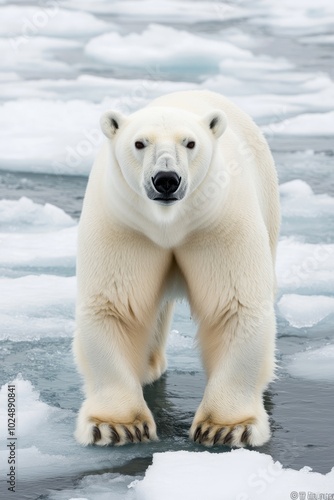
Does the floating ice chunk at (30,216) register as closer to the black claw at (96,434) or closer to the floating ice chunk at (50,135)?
the floating ice chunk at (50,135)

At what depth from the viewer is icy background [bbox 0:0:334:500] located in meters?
3.43

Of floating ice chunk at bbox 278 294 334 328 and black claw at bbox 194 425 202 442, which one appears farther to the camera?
floating ice chunk at bbox 278 294 334 328

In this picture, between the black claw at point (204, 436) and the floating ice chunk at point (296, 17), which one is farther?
the floating ice chunk at point (296, 17)

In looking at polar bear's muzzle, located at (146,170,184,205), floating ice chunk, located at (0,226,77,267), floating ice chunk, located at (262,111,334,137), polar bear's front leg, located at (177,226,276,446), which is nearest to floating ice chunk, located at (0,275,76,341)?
floating ice chunk, located at (0,226,77,267)

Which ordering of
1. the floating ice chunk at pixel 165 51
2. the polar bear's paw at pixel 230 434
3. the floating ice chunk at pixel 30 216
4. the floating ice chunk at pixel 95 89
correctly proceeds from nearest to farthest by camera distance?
the polar bear's paw at pixel 230 434 < the floating ice chunk at pixel 30 216 < the floating ice chunk at pixel 95 89 < the floating ice chunk at pixel 165 51

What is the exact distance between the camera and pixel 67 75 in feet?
37.7

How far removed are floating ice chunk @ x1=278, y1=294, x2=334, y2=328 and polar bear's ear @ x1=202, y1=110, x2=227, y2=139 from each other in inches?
64.5

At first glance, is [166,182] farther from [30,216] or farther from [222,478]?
[30,216]

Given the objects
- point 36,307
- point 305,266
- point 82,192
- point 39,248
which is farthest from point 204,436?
point 82,192

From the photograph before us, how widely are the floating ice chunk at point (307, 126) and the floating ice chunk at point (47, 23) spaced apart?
14.0 ft

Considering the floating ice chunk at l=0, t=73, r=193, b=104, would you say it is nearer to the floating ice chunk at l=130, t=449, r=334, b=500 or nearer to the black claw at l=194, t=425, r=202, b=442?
the black claw at l=194, t=425, r=202, b=442

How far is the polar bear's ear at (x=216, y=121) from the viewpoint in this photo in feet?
11.8

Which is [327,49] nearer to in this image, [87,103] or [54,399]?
[87,103]

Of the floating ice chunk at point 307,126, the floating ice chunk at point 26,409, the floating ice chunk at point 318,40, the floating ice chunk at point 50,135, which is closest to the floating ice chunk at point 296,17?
the floating ice chunk at point 318,40
